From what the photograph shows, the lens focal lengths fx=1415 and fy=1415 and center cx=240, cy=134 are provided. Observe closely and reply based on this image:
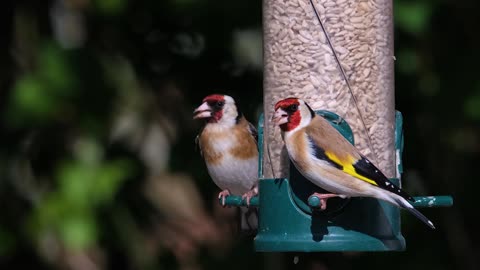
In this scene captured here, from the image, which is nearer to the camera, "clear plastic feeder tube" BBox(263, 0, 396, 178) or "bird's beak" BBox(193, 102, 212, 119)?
"clear plastic feeder tube" BBox(263, 0, 396, 178)

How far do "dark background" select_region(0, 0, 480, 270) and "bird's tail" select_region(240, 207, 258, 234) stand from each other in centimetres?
90

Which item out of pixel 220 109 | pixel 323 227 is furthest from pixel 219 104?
pixel 323 227

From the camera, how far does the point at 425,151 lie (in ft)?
26.0

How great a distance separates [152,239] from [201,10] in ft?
4.57

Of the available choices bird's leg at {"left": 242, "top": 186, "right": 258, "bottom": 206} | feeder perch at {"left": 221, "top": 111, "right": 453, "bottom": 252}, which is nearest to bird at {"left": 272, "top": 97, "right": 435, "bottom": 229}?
feeder perch at {"left": 221, "top": 111, "right": 453, "bottom": 252}

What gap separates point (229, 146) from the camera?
21.1ft

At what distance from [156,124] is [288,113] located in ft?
8.71

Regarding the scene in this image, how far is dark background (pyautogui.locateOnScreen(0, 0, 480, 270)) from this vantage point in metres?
7.32

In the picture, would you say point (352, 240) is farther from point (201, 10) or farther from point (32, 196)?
point (32, 196)

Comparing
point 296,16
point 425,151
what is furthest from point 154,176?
point 296,16

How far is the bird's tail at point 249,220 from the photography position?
21.4 ft

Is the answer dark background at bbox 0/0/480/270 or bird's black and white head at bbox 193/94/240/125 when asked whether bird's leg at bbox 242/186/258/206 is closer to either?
bird's black and white head at bbox 193/94/240/125

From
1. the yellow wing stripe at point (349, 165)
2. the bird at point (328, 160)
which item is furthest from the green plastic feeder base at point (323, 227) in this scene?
the yellow wing stripe at point (349, 165)

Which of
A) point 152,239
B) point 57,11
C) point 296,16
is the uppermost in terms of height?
point 296,16
